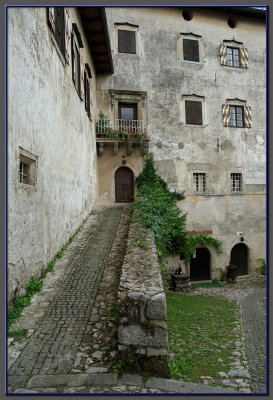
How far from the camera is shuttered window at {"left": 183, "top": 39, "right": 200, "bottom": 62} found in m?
15.4

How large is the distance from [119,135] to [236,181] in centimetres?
782

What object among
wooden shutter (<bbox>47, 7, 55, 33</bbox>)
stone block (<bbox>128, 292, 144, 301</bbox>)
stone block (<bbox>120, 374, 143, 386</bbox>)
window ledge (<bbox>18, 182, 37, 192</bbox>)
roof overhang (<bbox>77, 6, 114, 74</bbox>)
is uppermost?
roof overhang (<bbox>77, 6, 114, 74</bbox>)

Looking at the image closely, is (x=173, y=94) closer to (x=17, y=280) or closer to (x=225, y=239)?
(x=225, y=239)

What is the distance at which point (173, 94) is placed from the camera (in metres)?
15.2

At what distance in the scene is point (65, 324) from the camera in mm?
3908

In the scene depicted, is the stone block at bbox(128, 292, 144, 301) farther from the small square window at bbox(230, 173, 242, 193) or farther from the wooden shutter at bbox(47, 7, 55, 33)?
the small square window at bbox(230, 173, 242, 193)

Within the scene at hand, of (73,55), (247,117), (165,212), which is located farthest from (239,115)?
(73,55)

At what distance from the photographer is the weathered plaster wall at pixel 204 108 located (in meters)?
14.9

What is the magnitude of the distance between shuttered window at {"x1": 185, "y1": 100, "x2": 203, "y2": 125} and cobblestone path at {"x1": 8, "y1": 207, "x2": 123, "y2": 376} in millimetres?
11436

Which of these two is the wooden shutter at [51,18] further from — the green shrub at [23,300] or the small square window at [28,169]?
the green shrub at [23,300]

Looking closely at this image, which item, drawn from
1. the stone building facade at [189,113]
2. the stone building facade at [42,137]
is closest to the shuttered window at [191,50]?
the stone building facade at [189,113]

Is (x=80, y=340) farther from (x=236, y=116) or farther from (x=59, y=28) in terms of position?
(x=236, y=116)

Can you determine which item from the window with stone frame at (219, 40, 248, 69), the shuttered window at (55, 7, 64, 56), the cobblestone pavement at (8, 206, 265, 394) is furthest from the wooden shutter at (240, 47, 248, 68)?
the cobblestone pavement at (8, 206, 265, 394)

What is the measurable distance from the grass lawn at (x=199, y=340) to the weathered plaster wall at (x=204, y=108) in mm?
8644
